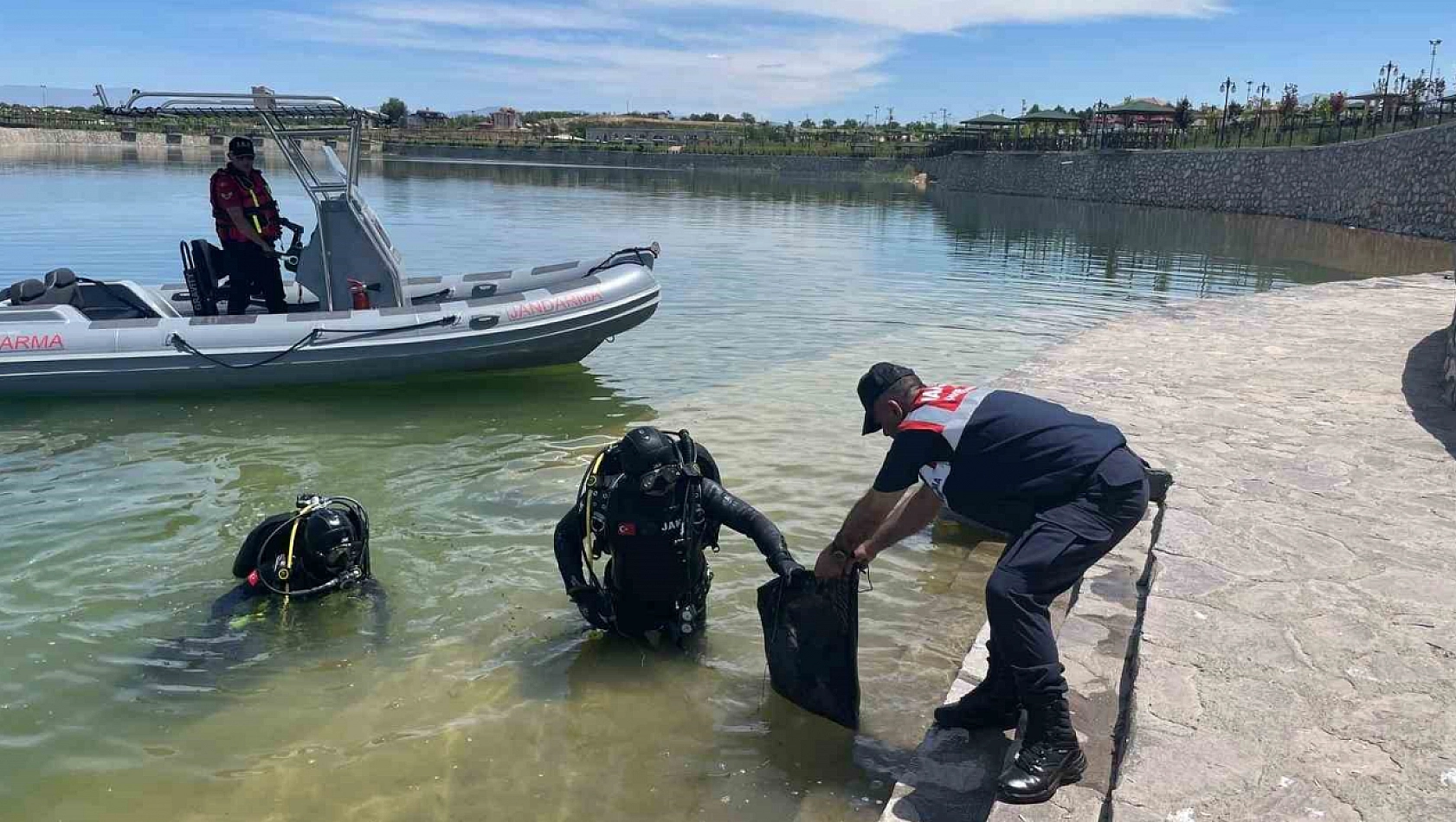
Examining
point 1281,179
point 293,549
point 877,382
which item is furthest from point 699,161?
point 877,382

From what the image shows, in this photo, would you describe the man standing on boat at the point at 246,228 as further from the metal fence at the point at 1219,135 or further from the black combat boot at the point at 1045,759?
the metal fence at the point at 1219,135

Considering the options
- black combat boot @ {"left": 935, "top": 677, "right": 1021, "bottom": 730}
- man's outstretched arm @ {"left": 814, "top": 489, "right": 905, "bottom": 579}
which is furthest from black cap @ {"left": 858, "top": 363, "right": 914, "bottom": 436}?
black combat boot @ {"left": 935, "top": 677, "right": 1021, "bottom": 730}

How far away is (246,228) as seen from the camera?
8.55 m

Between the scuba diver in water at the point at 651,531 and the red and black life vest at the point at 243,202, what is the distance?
560 centimetres

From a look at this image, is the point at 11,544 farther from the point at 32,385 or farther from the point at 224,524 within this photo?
the point at 32,385

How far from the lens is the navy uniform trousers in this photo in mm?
2961

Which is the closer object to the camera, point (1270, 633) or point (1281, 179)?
point (1270, 633)

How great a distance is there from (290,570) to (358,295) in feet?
16.4

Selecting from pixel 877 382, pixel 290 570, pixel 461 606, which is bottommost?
pixel 461 606

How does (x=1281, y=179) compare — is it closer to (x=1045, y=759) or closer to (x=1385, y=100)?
(x=1385, y=100)

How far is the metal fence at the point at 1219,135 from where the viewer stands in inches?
1171

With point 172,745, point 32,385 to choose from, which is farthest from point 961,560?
point 32,385

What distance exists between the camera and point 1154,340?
1002 cm

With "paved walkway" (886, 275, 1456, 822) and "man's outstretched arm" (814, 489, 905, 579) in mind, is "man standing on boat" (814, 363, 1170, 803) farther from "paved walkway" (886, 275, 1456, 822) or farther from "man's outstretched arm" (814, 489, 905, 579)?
"paved walkway" (886, 275, 1456, 822)
